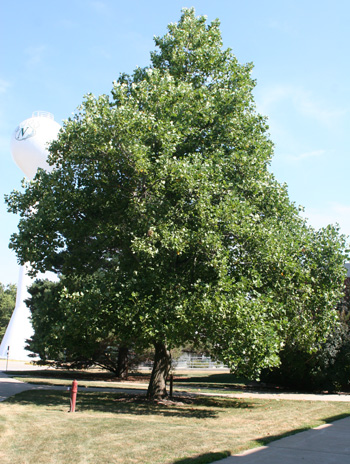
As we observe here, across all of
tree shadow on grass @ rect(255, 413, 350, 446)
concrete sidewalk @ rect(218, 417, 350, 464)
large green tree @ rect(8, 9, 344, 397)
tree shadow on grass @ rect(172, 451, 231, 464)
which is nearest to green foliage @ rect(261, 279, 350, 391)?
large green tree @ rect(8, 9, 344, 397)

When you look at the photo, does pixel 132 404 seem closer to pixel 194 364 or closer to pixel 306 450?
pixel 306 450

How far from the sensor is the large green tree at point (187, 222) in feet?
42.0

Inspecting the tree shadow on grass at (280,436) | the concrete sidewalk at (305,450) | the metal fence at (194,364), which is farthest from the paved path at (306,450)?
the metal fence at (194,364)

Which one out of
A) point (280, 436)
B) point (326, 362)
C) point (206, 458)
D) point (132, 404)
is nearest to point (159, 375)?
point (132, 404)

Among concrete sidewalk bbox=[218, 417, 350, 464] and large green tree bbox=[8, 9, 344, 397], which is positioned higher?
large green tree bbox=[8, 9, 344, 397]

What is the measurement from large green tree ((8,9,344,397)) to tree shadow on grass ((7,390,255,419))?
1.27m

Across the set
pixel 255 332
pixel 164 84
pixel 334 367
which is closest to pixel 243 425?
pixel 255 332

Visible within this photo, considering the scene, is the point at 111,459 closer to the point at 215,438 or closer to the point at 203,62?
the point at 215,438

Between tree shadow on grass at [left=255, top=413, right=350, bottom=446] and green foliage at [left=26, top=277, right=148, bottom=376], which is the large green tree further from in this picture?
tree shadow on grass at [left=255, top=413, right=350, bottom=446]

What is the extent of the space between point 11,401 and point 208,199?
9.31 metres

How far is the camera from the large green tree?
1279 centimetres

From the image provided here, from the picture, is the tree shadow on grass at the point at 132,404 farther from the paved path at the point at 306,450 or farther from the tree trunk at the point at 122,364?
the tree trunk at the point at 122,364

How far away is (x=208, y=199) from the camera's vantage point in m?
13.3

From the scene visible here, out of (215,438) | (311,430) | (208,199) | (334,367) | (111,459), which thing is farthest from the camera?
(334,367)
